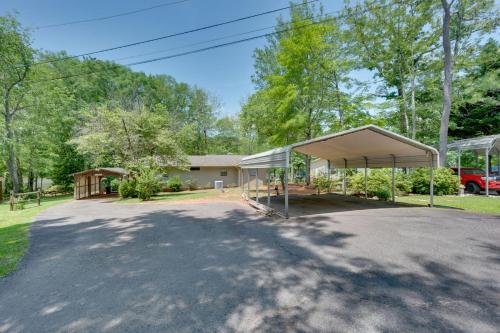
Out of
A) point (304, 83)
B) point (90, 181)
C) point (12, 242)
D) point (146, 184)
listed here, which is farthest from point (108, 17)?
point (90, 181)

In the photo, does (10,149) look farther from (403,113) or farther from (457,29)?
(457,29)

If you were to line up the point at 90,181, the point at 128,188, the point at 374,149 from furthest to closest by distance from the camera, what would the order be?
the point at 90,181 < the point at 128,188 < the point at 374,149

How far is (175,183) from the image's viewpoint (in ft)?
69.7

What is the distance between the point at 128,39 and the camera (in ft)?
29.8

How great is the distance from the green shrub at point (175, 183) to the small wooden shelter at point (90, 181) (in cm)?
389

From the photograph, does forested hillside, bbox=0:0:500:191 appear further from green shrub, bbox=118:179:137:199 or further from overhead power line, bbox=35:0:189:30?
overhead power line, bbox=35:0:189:30

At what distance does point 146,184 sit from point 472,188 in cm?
2008

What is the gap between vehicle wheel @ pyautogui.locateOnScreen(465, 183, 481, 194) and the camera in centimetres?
1370

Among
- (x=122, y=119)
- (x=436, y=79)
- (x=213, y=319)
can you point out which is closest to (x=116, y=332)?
(x=213, y=319)

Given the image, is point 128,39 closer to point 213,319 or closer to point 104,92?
point 213,319

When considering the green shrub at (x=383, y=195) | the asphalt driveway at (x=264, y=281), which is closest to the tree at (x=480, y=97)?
the green shrub at (x=383, y=195)

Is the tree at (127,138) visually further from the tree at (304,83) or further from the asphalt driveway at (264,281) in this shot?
the asphalt driveway at (264,281)

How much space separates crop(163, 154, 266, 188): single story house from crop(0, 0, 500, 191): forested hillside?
3.41 m

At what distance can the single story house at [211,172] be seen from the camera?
23047 millimetres
